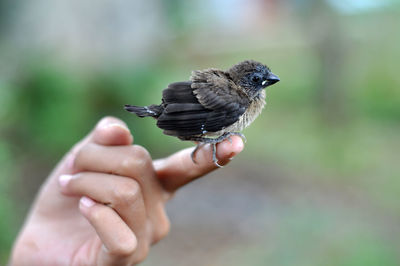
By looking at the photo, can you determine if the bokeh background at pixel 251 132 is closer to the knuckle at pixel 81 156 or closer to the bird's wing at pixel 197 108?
the knuckle at pixel 81 156

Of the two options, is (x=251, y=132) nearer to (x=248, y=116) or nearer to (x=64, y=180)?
(x=248, y=116)

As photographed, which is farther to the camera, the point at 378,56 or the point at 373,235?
the point at 378,56

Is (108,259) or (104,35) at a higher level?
(104,35)

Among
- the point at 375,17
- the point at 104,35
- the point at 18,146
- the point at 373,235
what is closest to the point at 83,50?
the point at 104,35

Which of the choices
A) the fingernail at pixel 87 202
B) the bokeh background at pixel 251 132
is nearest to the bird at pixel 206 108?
the fingernail at pixel 87 202

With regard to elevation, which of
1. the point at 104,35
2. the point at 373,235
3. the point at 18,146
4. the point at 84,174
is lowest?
the point at 373,235

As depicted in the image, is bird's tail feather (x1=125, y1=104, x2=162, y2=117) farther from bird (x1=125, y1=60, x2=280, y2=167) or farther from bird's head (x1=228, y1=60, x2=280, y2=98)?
bird's head (x1=228, y1=60, x2=280, y2=98)

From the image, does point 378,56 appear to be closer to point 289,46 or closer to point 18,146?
point 289,46

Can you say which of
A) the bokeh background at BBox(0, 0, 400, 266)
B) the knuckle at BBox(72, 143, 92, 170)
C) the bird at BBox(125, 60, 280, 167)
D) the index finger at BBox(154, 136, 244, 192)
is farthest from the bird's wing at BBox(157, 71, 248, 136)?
the bokeh background at BBox(0, 0, 400, 266)
